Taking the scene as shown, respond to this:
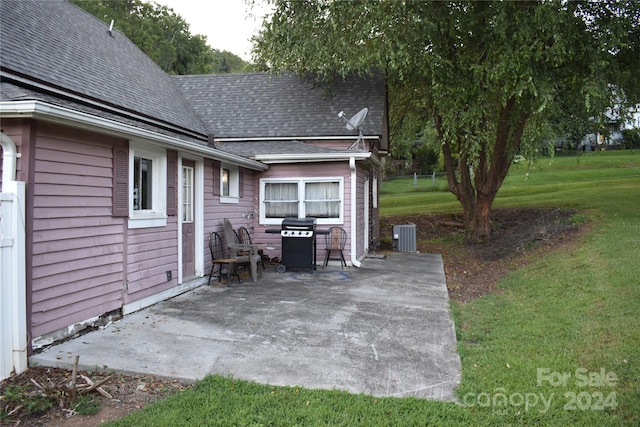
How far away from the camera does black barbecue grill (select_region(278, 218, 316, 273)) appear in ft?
29.3

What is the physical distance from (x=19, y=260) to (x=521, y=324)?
5.48 meters

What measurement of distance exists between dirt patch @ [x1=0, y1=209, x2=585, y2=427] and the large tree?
2.30 meters

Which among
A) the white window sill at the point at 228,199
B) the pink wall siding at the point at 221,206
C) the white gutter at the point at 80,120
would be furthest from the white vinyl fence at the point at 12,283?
the white window sill at the point at 228,199

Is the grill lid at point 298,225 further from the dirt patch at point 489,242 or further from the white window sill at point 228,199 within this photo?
the dirt patch at point 489,242

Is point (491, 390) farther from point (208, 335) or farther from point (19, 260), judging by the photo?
point (19, 260)

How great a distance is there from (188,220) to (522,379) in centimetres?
568

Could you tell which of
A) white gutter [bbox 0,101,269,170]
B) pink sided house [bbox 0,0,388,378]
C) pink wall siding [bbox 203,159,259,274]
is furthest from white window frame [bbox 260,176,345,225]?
white gutter [bbox 0,101,269,170]

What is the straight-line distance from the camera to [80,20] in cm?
895

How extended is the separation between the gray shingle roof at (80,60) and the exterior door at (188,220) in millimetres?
1418

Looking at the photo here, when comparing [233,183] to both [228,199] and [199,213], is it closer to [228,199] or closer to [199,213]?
[228,199]

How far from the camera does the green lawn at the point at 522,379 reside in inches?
125

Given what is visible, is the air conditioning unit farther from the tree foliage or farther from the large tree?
the tree foliage

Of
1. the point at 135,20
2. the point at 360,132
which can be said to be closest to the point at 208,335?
the point at 360,132

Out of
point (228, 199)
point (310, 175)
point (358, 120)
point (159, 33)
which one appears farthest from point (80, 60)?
point (159, 33)
